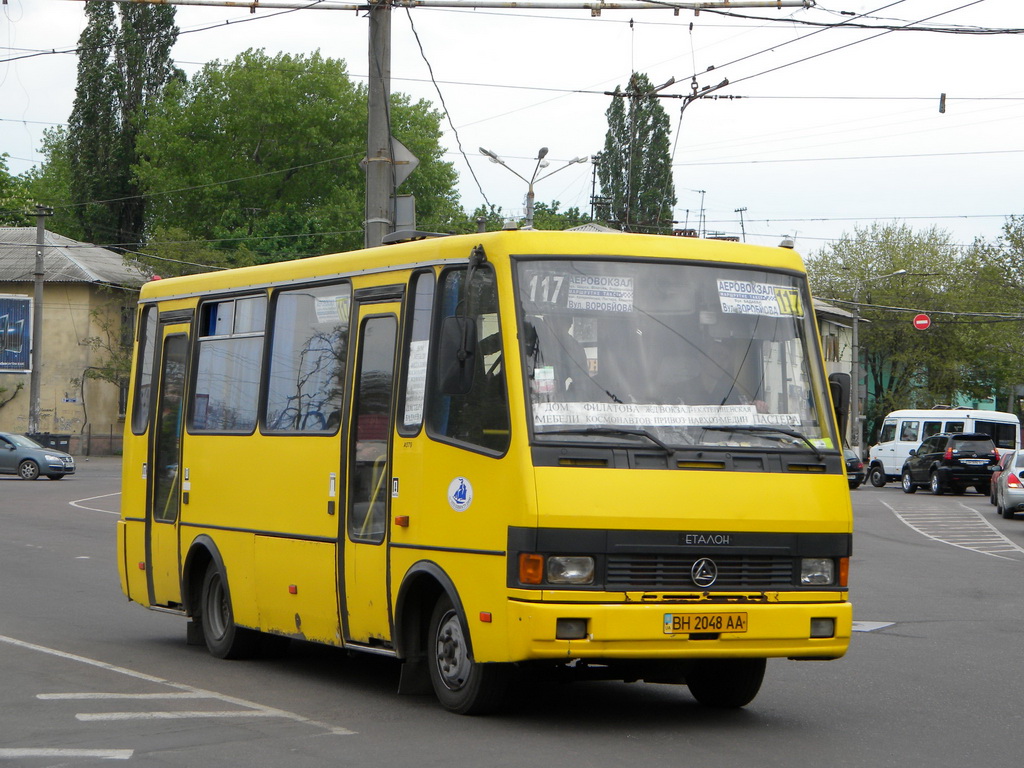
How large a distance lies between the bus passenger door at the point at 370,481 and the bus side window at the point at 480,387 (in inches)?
24.4

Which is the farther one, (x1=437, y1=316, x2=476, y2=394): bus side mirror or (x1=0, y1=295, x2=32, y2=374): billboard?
(x1=0, y1=295, x2=32, y2=374): billboard

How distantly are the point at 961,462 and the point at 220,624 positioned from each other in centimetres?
3577

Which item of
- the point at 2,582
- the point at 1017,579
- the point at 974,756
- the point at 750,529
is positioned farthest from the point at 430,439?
the point at 1017,579

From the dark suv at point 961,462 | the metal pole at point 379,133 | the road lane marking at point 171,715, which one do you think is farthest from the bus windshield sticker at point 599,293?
the dark suv at point 961,462

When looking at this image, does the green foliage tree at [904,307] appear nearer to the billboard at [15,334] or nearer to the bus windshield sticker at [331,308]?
the billboard at [15,334]

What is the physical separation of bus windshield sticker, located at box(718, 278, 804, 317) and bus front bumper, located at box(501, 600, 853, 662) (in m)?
1.71

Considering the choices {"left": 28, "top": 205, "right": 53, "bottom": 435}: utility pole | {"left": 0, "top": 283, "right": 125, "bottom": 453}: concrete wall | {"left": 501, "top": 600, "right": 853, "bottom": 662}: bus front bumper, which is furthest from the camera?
{"left": 0, "top": 283, "right": 125, "bottom": 453}: concrete wall

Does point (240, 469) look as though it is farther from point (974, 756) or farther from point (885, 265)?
point (885, 265)

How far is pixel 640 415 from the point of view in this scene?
826 cm

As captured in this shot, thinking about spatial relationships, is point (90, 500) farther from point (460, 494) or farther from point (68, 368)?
point (68, 368)

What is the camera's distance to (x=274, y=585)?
1053 cm

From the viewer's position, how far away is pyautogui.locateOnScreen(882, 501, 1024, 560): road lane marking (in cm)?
2556

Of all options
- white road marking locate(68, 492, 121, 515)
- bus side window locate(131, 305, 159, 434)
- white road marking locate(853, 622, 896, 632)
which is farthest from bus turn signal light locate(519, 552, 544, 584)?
white road marking locate(68, 492, 121, 515)

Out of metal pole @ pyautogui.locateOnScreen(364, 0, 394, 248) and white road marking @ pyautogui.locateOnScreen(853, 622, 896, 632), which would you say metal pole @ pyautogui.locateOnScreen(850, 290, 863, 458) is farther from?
white road marking @ pyautogui.locateOnScreen(853, 622, 896, 632)
